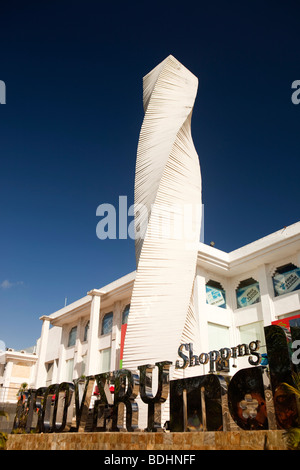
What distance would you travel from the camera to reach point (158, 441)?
27.5ft

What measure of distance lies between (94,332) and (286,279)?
49.9ft

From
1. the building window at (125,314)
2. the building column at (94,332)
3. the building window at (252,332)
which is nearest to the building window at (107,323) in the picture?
the building column at (94,332)

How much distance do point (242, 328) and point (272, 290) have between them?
355 centimetres

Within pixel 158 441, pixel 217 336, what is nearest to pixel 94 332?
pixel 217 336

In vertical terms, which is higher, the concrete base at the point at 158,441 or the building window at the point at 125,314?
the building window at the point at 125,314

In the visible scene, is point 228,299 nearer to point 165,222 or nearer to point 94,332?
point 94,332

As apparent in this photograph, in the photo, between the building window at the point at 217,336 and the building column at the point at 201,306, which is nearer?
the building column at the point at 201,306

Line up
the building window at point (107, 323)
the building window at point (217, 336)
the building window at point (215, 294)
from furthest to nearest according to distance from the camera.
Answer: the building window at point (107, 323), the building window at point (215, 294), the building window at point (217, 336)

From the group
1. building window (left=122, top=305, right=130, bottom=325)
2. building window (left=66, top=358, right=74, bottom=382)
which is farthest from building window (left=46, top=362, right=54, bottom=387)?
building window (left=122, top=305, right=130, bottom=325)

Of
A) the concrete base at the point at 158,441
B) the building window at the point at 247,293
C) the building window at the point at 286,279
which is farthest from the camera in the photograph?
the building window at the point at 247,293

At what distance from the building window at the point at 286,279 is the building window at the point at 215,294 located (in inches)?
160

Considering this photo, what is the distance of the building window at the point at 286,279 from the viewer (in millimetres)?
25062

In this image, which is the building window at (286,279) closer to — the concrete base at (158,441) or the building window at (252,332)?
the building window at (252,332)
